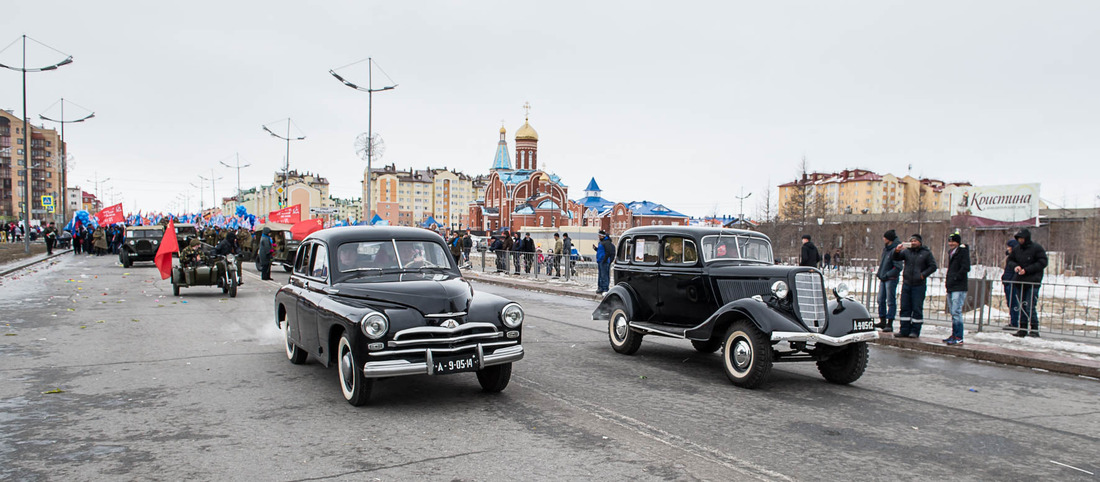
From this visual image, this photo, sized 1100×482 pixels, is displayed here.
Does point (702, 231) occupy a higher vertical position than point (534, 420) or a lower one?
higher

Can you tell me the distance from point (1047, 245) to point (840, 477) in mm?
43246

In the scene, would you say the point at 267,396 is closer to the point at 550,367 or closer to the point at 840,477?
the point at 550,367

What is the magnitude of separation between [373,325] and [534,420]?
5.58 feet

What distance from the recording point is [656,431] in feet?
18.7

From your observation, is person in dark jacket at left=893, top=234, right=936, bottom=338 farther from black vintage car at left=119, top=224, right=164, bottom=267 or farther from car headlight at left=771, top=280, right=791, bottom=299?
black vintage car at left=119, top=224, right=164, bottom=267

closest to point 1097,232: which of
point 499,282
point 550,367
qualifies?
point 499,282

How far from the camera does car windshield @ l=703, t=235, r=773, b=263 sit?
8898 millimetres

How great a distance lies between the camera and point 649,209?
315 ft

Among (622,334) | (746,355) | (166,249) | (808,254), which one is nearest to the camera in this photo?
(746,355)

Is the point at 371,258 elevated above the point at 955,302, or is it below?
above

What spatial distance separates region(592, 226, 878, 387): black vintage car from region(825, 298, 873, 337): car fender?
1cm

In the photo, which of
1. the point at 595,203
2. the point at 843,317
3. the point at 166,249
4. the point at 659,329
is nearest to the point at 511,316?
the point at 659,329

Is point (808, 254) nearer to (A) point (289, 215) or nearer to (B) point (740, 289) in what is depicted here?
(B) point (740, 289)

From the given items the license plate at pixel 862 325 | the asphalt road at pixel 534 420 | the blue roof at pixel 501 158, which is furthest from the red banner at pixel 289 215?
the blue roof at pixel 501 158
